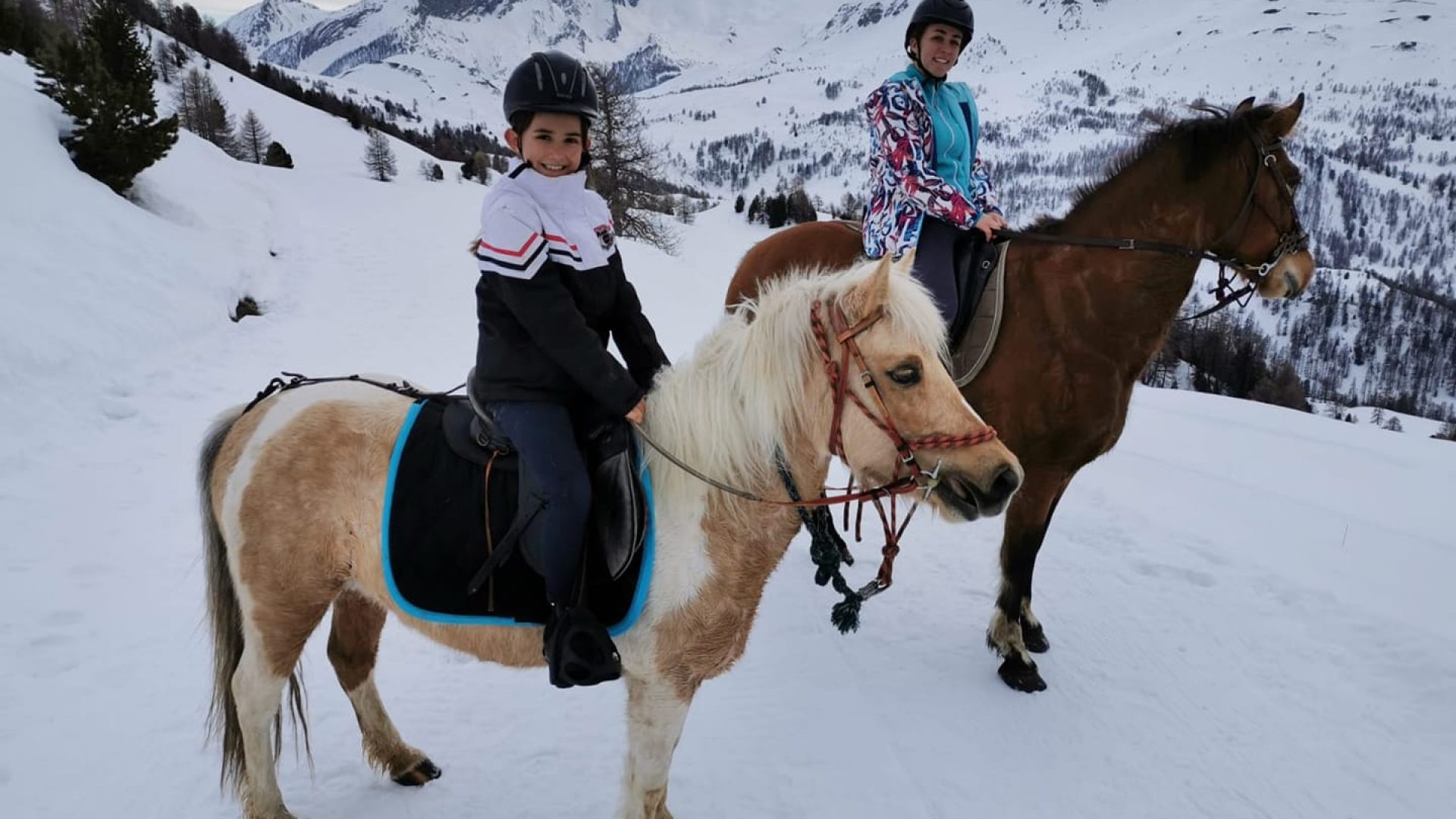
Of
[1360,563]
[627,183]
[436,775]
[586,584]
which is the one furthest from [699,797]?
[627,183]

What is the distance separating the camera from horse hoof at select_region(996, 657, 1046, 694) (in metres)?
3.47

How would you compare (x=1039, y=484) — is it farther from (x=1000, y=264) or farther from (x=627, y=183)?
(x=627, y=183)

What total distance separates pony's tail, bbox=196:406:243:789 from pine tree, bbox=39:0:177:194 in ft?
34.6

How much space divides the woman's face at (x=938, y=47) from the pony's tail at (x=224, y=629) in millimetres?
3641

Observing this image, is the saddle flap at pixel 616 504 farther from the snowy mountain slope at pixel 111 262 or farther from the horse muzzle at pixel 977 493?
the snowy mountain slope at pixel 111 262

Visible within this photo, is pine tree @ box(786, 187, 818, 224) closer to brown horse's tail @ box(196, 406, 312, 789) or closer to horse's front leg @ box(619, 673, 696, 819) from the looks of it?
brown horse's tail @ box(196, 406, 312, 789)

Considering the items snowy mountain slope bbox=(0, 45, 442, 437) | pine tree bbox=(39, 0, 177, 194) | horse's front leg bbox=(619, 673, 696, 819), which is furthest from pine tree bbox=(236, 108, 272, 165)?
horse's front leg bbox=(619, 673, 696, 819)

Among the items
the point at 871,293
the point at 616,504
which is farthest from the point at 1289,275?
the point at 616,504

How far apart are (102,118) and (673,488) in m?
12.2

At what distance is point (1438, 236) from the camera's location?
316ft

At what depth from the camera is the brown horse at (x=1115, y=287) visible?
329 cm

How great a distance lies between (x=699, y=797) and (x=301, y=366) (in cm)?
773

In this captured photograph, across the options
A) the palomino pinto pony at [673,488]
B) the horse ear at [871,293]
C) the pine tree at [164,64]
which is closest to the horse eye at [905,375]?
the palomino pinto pony at [673,488]

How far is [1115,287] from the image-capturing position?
332cm
